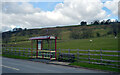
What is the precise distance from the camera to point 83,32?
268ft

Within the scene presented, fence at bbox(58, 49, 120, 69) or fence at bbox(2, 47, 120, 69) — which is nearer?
fence at bbox(58, 49, 120, 69)

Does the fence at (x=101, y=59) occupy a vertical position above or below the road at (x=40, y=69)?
above

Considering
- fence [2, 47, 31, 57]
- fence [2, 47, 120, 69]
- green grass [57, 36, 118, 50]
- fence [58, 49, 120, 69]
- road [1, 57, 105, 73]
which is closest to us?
road [1, 57, 105, 73]

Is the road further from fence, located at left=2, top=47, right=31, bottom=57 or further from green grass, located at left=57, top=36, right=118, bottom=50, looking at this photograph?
green grass, located at left=57, top=36, right=118, bottom=50

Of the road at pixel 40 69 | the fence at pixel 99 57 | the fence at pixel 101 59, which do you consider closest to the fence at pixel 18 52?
the fence at pixel 99 57

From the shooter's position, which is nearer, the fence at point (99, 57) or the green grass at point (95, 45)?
the fence at point (99, 57)

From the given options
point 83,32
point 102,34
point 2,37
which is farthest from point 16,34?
point 102,34

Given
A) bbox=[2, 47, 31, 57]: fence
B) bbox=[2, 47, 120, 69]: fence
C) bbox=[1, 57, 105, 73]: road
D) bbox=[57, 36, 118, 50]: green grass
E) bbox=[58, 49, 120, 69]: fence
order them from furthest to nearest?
bbox=[57, 36, 118, 50]: green grass, bbox=[2, 47, 31, 57]: fence, bbox=[2, 47, 120, 69]: fence, bbox=[58, 49, 120, 69]: fence, bbox=[1, 57, 105, 73]: road

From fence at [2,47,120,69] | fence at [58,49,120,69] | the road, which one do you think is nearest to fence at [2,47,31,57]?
fence at [2,47,120,69]

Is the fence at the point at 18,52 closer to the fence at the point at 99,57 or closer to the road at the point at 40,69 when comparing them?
Answer: the fence at the point at 99,57

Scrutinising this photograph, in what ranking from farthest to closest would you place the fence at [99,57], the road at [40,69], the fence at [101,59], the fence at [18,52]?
A: the fence at [18,52] → the fence at [99,57] → the fence at [101,59] → the road at [40,69]

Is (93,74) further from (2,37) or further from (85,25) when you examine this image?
(85,25)

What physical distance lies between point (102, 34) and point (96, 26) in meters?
9.15

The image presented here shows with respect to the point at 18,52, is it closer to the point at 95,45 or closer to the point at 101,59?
the point at 101,59
